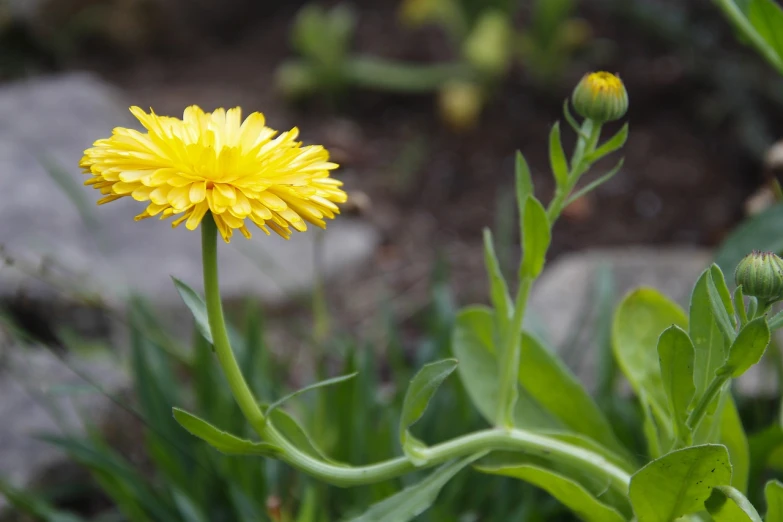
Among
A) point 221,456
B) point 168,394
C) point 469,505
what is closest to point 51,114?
point 168,394

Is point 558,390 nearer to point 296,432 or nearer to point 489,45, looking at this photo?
point 296,432

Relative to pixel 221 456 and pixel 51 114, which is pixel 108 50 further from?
pixel 221 456

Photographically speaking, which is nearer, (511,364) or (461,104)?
(511,364)

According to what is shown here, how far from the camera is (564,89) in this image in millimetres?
3086

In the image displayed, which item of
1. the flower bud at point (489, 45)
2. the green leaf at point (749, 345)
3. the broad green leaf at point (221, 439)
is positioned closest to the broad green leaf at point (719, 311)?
the green leaf at point (749, 345)

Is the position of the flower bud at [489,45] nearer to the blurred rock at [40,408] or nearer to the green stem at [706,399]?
the blurred rock at [40,408]

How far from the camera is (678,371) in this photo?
0.89 metres

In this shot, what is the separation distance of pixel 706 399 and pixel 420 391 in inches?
11.7

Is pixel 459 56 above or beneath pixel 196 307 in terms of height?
above

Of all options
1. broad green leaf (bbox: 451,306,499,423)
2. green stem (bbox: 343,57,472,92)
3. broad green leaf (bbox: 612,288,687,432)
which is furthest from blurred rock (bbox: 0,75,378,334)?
broad green leaf (bbox: 612,288,687,432)

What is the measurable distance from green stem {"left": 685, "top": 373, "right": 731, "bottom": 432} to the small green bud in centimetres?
10

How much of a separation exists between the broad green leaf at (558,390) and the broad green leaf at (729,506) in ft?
0.97

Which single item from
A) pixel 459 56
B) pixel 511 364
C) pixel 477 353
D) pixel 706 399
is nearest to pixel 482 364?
pixel 477 353

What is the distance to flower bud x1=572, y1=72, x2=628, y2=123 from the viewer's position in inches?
35.5
